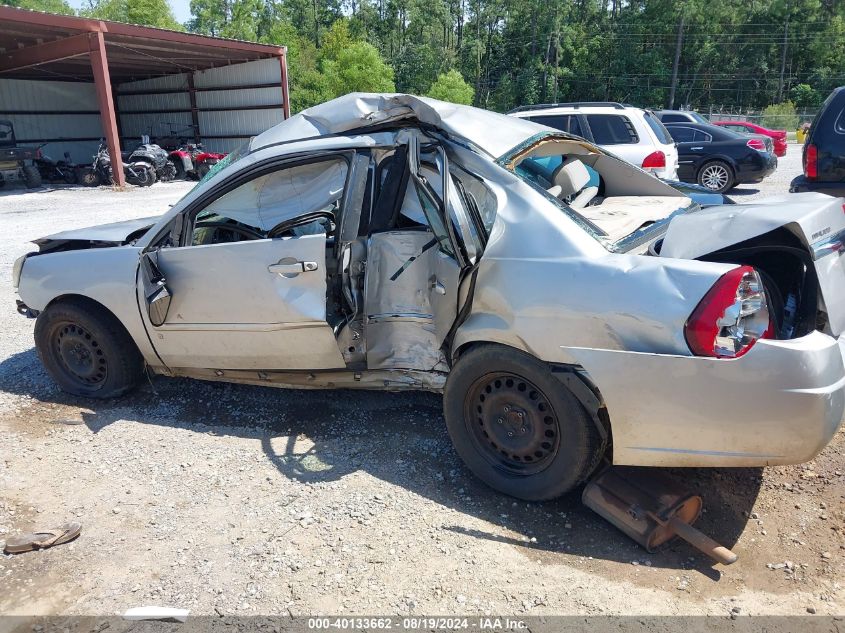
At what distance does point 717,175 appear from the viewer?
45.4ft

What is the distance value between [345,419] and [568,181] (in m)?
2.07

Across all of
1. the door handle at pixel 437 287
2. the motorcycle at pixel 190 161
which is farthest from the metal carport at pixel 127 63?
the door handle at pixel 437 287

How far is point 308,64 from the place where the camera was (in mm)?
48094

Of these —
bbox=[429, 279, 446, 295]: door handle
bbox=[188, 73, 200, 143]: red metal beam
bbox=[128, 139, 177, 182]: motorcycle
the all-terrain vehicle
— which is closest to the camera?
bbox=[429, 279, 446, 295]: door handle

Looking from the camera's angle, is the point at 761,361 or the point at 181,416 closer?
the point at 761,361

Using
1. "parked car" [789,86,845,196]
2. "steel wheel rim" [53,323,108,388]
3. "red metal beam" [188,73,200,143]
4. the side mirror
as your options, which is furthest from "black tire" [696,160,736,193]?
"red metal beam" [188,73,200,143]

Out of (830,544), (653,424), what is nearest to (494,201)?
(653,424)

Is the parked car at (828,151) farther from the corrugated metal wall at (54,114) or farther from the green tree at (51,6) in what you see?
the green tree at (51,6)

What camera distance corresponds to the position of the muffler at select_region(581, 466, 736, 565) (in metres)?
2.78

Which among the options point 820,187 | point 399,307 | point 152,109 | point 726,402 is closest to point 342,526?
point 399,307

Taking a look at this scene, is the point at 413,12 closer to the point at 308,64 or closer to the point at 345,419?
the point at 308,64

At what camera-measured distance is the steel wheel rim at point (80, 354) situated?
4484 millimetres

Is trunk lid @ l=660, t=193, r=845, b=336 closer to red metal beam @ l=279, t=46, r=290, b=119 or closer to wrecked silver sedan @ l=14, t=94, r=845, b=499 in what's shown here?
wrecked silver sedan @ l=14, t=94, r=845, b=499

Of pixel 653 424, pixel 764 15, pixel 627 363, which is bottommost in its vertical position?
pixel 653 424
